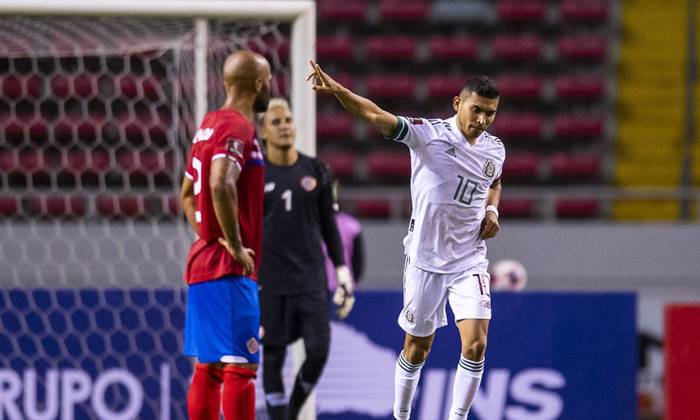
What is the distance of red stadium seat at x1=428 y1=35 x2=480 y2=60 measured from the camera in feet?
43.7

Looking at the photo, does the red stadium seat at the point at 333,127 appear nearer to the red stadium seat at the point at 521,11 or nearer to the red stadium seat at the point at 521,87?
the red stadium seat at the point at 521,87

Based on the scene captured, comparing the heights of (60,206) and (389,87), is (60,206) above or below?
below

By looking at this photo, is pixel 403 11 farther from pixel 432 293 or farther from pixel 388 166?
pixel 432 293

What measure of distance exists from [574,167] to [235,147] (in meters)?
9.36

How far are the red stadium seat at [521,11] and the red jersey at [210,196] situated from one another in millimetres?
10182

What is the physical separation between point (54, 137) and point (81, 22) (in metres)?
5.95

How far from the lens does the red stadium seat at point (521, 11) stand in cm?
1361

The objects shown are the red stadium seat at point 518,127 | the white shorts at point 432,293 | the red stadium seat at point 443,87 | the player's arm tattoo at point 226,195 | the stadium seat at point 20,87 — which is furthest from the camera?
the red stadium seat at point 443,87

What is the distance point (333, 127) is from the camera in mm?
12766

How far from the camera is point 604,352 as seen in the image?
6.45 m

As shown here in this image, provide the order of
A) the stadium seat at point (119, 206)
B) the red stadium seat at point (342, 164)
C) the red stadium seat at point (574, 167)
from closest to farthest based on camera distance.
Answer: the stadium seat at point (119, 206) → the red stadium seat at point (342, 164) → the red stadium seat at point (574, 167)

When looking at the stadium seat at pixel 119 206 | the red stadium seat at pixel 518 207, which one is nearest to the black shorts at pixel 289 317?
the stadium seat at pixel 119 206

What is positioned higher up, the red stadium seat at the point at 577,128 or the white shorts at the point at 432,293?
the red stadium seat at the point at 577,128

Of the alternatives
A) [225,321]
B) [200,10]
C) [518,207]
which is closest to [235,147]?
[225,321]
